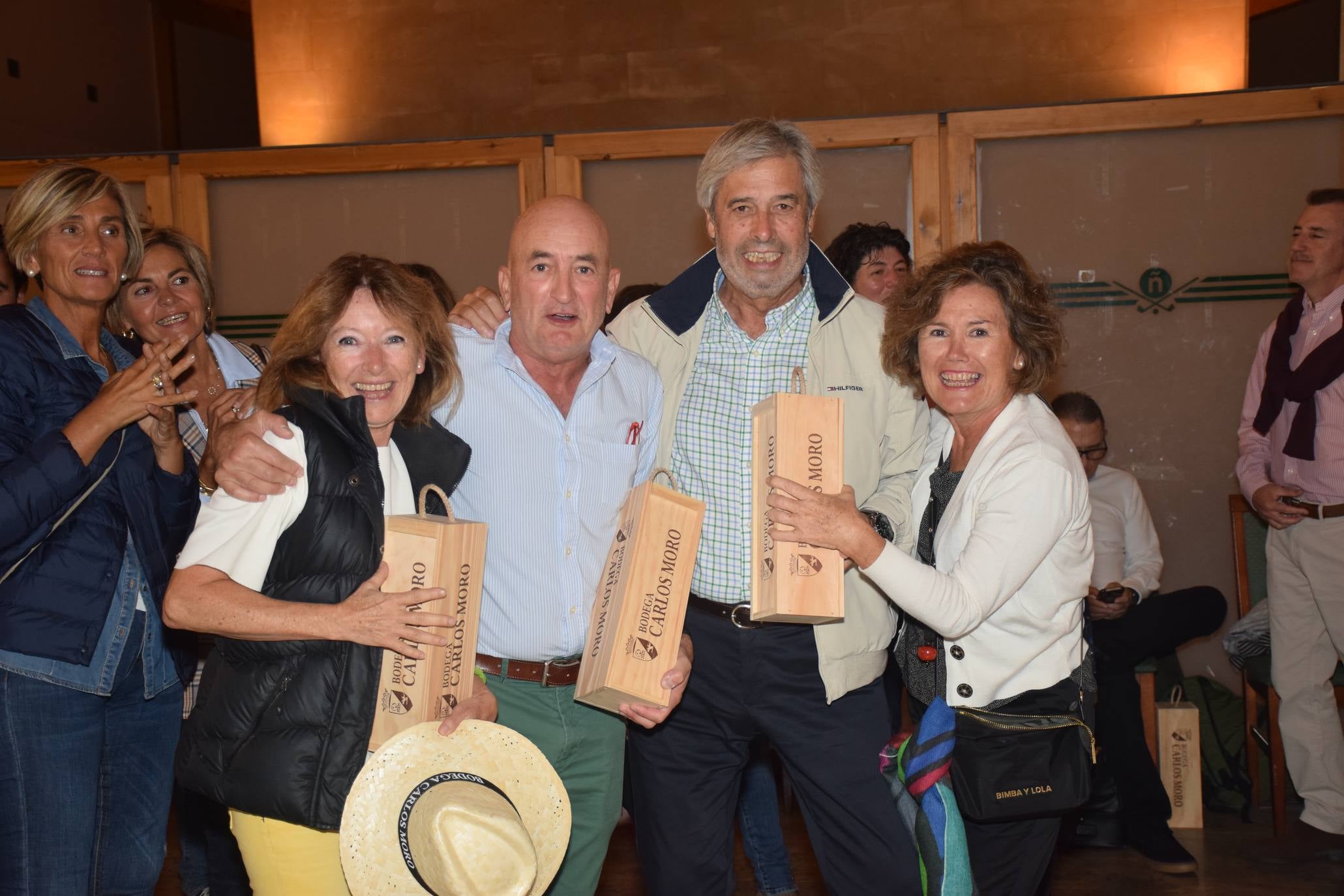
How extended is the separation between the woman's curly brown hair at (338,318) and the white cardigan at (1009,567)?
975 mm

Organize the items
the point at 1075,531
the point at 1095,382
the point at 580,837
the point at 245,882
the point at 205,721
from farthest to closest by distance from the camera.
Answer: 1. the point at 1095,382
2. the point at 245,882
3. the point at 580,837
4. the point at 1075,531
5. the point at 205,721

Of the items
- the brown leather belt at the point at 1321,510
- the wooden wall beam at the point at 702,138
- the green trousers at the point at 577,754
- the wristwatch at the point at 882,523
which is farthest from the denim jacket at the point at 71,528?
the brown leather belt at the point at 1321,510

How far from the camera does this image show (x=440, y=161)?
17.7 ft

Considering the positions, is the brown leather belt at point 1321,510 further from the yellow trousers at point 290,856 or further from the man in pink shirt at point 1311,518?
the yellow trousers at point 290,856

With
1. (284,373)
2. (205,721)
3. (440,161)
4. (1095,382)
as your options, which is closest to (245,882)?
(205,721)

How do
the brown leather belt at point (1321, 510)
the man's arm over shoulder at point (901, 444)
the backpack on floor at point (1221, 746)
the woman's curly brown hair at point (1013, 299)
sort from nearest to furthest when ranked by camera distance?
1. the woman's curly brown hair at point (1013, 299)
2. the man's arm over shoulder at point (901, 444)
3. the brown leather belt at point (1321, 510)
4. the backpack on floor at point (1221, 746)

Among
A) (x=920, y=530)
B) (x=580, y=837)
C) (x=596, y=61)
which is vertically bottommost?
(x=580, y=837)

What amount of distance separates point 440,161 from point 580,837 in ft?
12.6

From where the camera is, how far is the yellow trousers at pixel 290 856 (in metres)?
1.87

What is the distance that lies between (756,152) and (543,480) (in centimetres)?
92

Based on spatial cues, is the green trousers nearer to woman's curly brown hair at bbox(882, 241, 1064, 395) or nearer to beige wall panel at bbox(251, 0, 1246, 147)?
woman's curly brown hair at bbox(882, 241, 1064, 395)

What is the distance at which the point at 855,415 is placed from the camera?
8.52 feet

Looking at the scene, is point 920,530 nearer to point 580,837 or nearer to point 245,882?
point 580,837

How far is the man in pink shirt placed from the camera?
412cm
